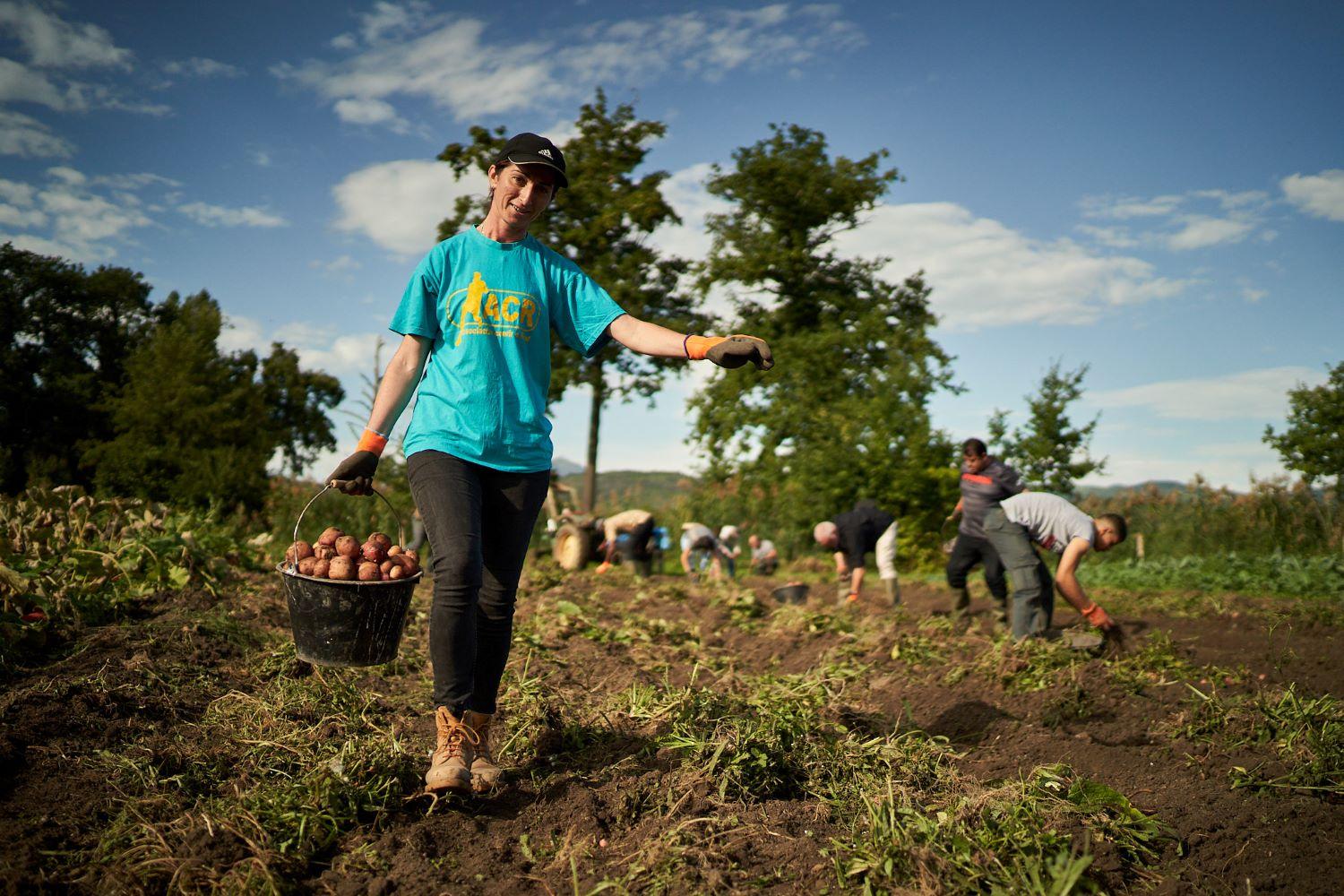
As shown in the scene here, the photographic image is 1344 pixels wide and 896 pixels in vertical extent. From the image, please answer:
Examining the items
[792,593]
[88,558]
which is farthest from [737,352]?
[792,593]

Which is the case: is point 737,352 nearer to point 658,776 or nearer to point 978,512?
point 658,776

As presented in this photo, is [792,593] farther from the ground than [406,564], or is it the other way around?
[406,564]

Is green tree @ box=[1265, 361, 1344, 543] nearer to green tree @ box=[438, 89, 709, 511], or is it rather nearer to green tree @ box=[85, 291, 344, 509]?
green tree @ box=[438, 89, 709, 511]

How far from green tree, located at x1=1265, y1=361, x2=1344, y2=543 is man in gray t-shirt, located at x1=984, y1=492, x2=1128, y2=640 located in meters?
12.3

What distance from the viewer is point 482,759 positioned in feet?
9.61

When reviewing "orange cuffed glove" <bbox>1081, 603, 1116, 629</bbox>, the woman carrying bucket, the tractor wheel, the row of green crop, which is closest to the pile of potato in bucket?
the woman carrying bucket

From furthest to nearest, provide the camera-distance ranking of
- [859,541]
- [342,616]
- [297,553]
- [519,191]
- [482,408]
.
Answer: [859,541], [297,553], [342,616], [519,191], [482,408]

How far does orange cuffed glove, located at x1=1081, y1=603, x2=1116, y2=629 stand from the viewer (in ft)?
19.2

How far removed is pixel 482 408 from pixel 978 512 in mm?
6062

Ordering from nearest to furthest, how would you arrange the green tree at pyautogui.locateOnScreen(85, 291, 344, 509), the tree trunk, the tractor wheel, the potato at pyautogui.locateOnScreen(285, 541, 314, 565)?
the potato at pyautogui.locateOnScreen(285, 541, 314, 565) < the tractor wheel < the tree trunk < the green tree at pyautogui.locateOnScreen(85, 291, 344, 509)

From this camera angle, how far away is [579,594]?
8.38m

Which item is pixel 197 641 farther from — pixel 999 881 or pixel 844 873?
pixel 999 881

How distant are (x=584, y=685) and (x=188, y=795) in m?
2.10

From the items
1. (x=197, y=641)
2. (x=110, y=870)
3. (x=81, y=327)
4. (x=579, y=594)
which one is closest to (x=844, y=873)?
(x=110, y=870)
